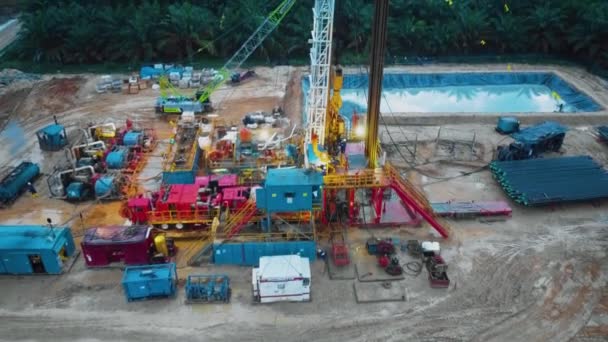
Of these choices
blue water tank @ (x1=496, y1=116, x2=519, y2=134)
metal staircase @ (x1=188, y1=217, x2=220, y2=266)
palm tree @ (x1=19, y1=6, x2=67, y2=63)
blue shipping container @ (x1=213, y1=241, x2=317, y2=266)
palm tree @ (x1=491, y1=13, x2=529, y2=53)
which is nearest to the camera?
blue shipping container @ (x1=213, y1=241, x2=317, y2=266)

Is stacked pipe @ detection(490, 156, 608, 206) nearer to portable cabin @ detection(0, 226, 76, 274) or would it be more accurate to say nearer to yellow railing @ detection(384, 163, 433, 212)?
yellow railing @ detection(384, 163, 433, 212)

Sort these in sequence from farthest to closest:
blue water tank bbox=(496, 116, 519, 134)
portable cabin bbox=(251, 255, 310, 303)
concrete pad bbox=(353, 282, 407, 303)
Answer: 1. blue water tank bbox=(496, 116, 519, 134)
2. concrete pad bbox=(353, 282, 407, 303)
3. portable cabin bbox=(251, 255, 310, 303)

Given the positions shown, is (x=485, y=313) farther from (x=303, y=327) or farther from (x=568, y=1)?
(x=568, y=1)

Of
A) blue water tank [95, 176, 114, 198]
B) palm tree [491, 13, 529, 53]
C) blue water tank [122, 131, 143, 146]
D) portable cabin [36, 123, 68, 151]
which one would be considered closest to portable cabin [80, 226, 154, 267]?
blue water tank [95, 176, 114, 198]

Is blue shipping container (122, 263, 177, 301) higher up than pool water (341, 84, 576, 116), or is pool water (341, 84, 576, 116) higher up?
pool water (341, 84, 576, 116)

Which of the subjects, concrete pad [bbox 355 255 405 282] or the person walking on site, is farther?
the person walking on site

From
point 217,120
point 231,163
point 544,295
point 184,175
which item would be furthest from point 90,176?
point 544,295

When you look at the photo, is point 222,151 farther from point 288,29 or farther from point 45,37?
point 45,37

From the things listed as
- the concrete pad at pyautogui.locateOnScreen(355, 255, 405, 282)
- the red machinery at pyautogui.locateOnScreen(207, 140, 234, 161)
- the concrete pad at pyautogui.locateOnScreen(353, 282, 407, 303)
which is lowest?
the concrete pad at pyautogui.locateOnScreen(353, 282, 407, 303)
